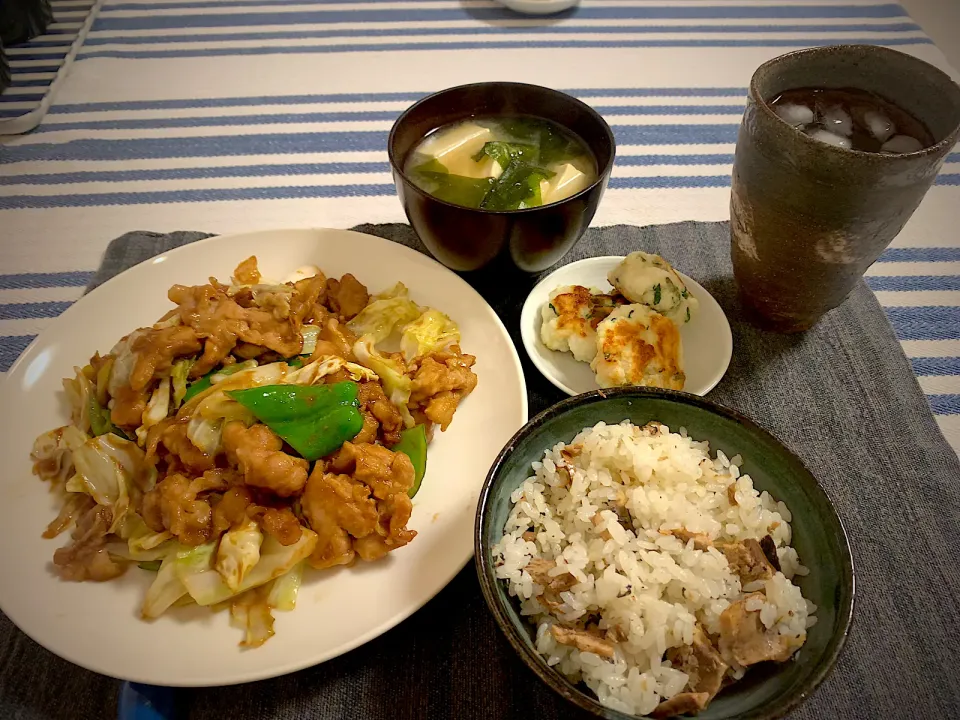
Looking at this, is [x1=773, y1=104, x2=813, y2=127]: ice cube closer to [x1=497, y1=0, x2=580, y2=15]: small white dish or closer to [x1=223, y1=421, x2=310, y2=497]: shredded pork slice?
[x1=223, y1=421, x2=310, y2=497]: shredded pork slice

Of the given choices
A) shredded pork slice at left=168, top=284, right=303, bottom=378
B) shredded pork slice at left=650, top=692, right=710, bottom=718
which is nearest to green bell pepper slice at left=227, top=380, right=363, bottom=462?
shredded pork slice at left=168, top=284, right=303, bottom=378

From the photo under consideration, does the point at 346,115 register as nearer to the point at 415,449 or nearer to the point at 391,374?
the point at 391,374

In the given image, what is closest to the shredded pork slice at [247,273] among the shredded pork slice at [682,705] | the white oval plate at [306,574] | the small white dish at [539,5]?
the white oval plate at [306,574]

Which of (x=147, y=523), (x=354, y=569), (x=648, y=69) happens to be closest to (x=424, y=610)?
(x=354, y=569)

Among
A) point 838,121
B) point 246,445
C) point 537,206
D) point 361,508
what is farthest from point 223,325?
point 838,121

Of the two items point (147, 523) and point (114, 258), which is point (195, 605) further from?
point (114, 258)

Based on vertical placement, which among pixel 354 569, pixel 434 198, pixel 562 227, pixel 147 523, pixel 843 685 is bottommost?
pixel 843 685
